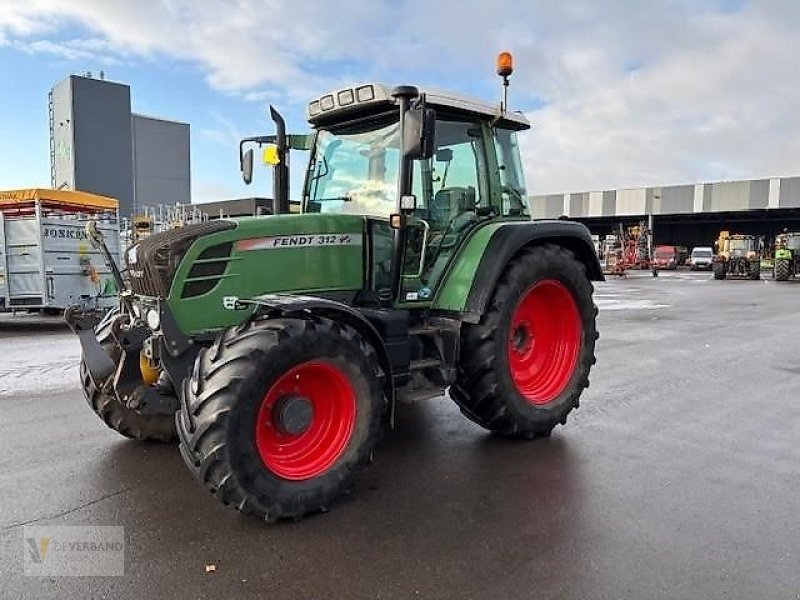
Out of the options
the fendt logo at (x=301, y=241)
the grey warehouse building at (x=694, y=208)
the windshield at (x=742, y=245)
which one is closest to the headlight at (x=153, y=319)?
the fendt logo at (x=301, y=241)

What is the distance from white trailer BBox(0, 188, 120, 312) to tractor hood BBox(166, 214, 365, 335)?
9.35m

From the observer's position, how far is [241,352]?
3111 mm

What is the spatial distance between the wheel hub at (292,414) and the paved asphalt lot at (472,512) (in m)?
0.50

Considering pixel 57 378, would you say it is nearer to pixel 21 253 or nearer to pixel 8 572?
pixel 8 572

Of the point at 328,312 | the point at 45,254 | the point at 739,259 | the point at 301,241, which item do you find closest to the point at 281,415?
the point at 328,312

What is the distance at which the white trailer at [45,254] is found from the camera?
11953 millimetres

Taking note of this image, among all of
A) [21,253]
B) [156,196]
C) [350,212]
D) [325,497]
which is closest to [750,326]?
[350,212]

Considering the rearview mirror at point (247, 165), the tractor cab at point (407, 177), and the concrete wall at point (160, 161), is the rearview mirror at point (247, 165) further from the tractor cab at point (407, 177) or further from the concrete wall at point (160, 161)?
the concrete wall at point (160, 161)

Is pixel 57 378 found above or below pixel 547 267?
below

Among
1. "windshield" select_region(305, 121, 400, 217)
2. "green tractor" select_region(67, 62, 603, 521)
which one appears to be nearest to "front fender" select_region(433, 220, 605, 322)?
"green tractor" select_region(67, 62, 603, 521)

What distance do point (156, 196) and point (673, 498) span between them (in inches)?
1108

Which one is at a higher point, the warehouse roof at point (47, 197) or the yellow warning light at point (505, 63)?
the yellow warning light at point (505, 63)

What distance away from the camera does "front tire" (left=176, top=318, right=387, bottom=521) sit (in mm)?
3037

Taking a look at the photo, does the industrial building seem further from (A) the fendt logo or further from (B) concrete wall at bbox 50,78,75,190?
(A) the fendt logo
